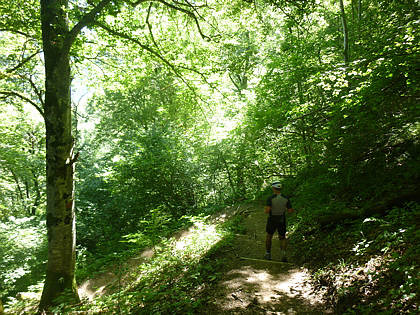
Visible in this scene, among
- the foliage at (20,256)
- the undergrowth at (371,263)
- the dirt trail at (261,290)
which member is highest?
the undergrowth at (371,263)

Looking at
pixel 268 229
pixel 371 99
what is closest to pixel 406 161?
pixel 371 99

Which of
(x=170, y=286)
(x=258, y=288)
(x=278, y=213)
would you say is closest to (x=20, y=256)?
(x=170, y=286)

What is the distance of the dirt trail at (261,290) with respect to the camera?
3.52 meters

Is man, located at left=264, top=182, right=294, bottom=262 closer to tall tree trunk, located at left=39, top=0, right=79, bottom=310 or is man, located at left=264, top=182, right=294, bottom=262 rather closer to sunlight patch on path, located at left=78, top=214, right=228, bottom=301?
sunlight patch on path, located at left=78, top=214, right=228, bottom=301

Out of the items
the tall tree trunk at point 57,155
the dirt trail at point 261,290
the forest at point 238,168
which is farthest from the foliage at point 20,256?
the dirt trail at point 261,290

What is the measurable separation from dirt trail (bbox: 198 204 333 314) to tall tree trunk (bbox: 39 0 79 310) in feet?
11.4

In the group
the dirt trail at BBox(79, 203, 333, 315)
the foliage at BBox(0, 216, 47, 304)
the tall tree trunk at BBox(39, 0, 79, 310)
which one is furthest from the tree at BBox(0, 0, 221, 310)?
the foliage at BBox(0, 216, 47, 304)

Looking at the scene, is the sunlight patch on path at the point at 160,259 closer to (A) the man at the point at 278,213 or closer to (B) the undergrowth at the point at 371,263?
(A) the man at the point at 278,213

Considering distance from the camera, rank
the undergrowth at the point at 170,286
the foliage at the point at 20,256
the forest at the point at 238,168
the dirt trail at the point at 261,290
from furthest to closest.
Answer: the foliage at the point at 20,256, the undergrowth at the point at 170,286, the forest at the point at 238,168, the dirt trail at the point at 261,290

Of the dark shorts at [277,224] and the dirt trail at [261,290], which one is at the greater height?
the dark shorts at [277,224]

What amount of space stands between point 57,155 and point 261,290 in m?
4.96

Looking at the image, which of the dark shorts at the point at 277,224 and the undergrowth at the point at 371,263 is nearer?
the undergrowth at the point at 371,263

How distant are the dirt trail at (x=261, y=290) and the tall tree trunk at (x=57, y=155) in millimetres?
3474

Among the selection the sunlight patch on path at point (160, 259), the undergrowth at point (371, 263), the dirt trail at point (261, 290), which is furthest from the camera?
the sunlight patch on path at point (160, 259)
